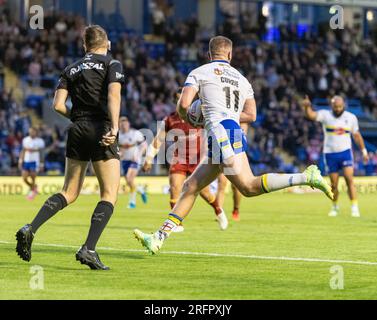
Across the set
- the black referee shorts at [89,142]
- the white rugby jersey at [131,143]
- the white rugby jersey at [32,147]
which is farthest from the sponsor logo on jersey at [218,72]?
the white rugby jersey at [32,147]

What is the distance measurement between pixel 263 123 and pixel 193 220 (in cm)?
2302

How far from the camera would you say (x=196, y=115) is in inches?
463

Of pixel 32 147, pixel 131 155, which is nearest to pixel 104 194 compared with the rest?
pixel 131 155

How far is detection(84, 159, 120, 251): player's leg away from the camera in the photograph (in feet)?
34.7

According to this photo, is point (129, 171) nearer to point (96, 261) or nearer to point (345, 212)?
point (345, 212)

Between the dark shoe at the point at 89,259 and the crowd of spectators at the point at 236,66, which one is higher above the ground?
the crowd of spectators at the point at 236,66

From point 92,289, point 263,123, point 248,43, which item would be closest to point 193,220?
point 92,289

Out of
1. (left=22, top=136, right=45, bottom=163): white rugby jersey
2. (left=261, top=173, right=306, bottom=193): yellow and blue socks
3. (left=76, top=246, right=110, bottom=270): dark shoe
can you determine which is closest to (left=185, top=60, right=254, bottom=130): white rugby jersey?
(left=261, top=173, right=306, bottom=193): yellow and blue socks

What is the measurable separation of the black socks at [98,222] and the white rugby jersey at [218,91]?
1.61 metres

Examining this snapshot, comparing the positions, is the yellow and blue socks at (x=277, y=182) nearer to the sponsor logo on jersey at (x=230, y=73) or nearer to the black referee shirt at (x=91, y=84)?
the sponsor logo on jersey at (x=230, y=73)

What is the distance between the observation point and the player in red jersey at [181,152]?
17.1 meters

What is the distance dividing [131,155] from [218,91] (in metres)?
15.5

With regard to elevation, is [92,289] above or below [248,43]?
below

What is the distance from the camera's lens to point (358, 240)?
589 inches
